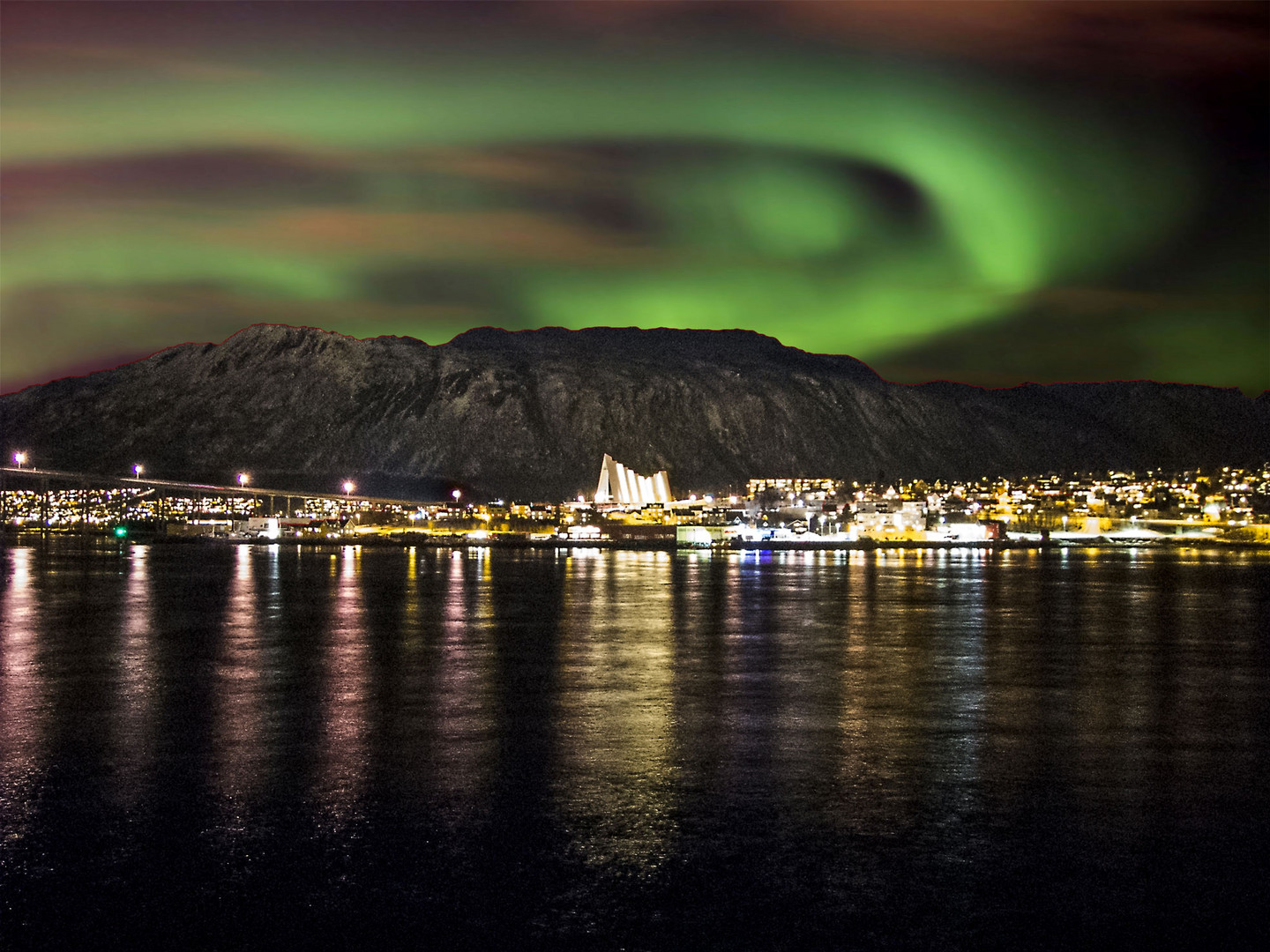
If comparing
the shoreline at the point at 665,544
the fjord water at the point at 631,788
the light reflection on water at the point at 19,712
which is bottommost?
the shoreline at the point at 665,544

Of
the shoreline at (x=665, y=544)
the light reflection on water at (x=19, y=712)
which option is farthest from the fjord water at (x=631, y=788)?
the shoreline at (x=665, y=544)

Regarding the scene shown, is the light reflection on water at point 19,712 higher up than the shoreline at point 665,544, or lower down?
higher up

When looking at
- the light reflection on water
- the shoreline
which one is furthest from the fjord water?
the shoreline

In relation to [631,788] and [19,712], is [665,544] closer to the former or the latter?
[19,712]

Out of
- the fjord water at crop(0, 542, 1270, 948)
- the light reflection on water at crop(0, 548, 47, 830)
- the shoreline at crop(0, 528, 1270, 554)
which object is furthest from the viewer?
the shoreline at crop(0, 528, 1270, 554)

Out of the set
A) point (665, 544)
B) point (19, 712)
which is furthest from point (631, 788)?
point (665, 544)

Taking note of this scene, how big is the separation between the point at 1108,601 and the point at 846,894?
39.1m

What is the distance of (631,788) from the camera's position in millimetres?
13508

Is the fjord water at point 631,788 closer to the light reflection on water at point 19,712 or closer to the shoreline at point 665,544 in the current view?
the light reflection on water at point 19,712

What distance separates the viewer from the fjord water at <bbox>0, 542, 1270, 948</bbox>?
31.3ft

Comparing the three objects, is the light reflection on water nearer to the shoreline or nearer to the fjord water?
the fjord water

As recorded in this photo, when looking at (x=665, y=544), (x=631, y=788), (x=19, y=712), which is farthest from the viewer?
(x=665, y=544)

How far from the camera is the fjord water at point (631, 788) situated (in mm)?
9547

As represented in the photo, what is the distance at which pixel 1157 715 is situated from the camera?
18875mm
